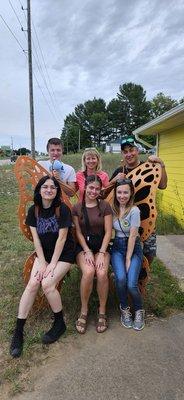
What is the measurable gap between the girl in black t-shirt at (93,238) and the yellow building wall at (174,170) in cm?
511

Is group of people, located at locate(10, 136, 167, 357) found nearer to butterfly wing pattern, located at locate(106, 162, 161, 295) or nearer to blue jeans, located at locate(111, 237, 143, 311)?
blue jeans, located at locate(111, 237, 143, 311)

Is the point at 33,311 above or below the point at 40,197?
below

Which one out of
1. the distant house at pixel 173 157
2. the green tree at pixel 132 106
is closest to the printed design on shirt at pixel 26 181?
the distant house at pixel 173 157

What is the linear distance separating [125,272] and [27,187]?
50.0 inches

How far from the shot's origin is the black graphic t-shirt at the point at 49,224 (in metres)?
3.55

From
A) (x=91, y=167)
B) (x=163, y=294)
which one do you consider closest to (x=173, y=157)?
(x=163, y=294)

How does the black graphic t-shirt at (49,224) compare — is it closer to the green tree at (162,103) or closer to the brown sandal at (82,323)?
the brown sandal at (82,323)

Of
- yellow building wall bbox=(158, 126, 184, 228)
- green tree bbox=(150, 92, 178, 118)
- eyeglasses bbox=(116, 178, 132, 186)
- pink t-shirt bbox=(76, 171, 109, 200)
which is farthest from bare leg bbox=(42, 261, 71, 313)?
green tree bbox=(150, 92, 178, 118)

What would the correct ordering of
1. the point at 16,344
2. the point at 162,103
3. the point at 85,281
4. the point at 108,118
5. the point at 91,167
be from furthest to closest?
the point at 108,118 < the point at 162,103 < the point at 91,167 < the point at 85,281 < the point at 16,344

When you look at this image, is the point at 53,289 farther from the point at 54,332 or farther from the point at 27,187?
the point at 27,187

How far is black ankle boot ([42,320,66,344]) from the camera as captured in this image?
10.9 feet

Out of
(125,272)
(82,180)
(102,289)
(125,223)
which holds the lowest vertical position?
(102,289)

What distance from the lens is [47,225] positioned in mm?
3551

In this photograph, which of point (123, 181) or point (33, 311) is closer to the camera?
point (123, 181)
